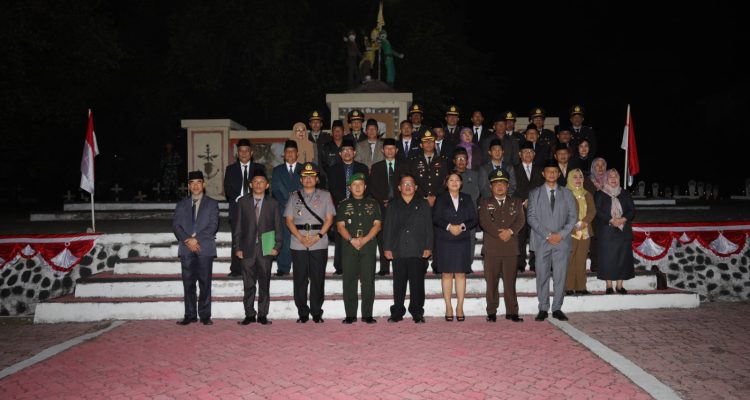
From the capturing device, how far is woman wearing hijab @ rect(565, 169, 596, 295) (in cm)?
753

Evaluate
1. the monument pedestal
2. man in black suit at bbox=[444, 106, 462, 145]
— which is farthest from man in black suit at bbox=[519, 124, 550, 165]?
the monument pedestal

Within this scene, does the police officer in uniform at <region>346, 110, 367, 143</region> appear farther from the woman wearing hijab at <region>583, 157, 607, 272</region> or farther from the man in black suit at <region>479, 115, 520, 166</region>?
the woman wearing hijab at <region>583, 157, 607, 272</region>

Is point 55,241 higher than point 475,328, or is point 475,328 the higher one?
point 55,241

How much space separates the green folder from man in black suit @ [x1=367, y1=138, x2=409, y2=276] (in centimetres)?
159

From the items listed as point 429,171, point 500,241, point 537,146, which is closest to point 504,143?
point 537,146

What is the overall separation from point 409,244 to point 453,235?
597mm

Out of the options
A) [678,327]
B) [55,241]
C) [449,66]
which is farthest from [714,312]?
[449,66]

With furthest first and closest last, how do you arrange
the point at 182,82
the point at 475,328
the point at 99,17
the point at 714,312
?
the point at 182,82, the point at 99,17, the point at 714,312, the point at 475,328

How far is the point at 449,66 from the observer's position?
2628 cm

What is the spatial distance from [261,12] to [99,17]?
7.92 m

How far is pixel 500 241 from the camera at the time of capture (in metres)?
7.06

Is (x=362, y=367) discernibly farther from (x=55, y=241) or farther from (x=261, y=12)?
(x=261, y=12)

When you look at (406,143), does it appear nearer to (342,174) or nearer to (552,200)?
(342,174)

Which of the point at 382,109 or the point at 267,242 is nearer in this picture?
the point at 267,242
